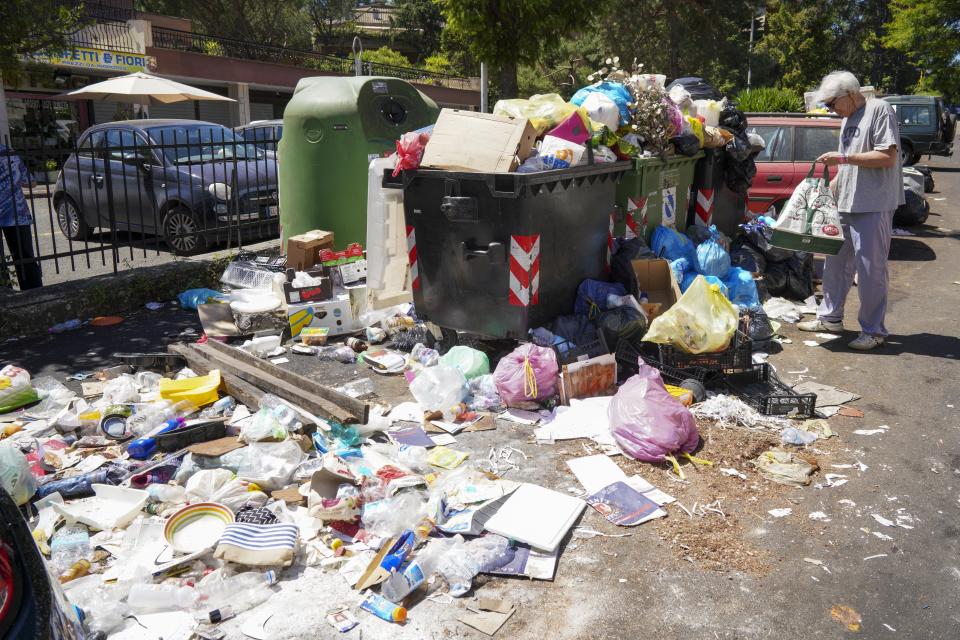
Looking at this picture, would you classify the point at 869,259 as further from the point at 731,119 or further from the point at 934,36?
the point at 934,36

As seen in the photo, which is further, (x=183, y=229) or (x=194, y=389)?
(x=183, y=229)

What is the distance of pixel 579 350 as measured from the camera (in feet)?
16.8

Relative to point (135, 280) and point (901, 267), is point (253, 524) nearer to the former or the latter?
point (135, 280)

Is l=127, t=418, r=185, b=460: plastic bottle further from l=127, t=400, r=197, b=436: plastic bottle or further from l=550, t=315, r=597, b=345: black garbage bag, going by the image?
l=550, t=315, r=597, b=345: black garbage bag

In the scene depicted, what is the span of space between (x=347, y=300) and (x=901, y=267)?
661 centimetres

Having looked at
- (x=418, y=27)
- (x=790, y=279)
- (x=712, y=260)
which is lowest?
(x=790, y=279)

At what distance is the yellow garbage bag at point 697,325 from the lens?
4.91m

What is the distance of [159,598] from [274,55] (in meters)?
31.0

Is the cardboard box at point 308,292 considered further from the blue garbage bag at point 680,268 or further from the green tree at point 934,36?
the green tree at point 934,36

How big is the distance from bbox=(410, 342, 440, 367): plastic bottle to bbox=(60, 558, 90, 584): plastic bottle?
8.94ft

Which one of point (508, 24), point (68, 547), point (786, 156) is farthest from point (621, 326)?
point (508, 24)

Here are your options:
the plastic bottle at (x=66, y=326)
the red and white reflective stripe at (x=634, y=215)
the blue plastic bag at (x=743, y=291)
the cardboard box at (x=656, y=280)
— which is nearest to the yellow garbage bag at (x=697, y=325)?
the cardboard box at (x=656, y=280)

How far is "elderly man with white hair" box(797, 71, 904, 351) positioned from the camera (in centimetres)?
563

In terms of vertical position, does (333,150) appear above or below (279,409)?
above
